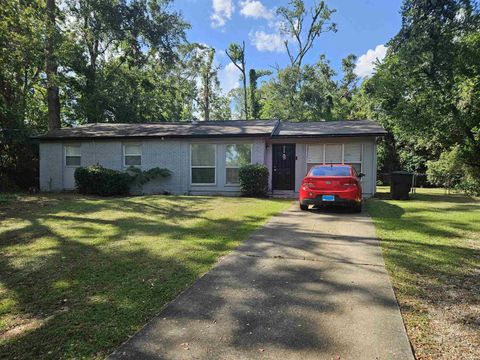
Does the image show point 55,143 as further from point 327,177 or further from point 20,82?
point 327,177

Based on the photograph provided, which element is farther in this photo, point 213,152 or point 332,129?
point 213,152

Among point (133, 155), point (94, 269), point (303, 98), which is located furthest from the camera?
point (303, 98)

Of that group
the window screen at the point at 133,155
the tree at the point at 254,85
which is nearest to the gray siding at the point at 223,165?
the window screen at the point at 133,155

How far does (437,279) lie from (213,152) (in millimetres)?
11444

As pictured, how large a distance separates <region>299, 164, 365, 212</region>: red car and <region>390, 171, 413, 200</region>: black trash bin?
409 centimetres

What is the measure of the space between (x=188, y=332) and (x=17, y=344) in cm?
131

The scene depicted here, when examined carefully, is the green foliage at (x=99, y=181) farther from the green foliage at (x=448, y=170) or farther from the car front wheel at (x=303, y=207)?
the green foliage at (x=448, y=170)

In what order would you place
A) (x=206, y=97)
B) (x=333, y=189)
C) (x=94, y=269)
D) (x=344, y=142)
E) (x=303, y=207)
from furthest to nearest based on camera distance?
1. (x=206, y=97)
2. (x=344, y=142)
3. (x=303, y=207)
4. (x=333, y=189)
5. (x=94, y=269)

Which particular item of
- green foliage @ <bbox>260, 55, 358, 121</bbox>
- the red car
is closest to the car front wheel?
the red car

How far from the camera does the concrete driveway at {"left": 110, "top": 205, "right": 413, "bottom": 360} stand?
2.36 metres

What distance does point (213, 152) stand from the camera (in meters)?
14.4

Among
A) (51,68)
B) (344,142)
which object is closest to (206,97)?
(51,68)

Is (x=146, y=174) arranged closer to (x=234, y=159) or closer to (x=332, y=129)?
(x=234, y=159)

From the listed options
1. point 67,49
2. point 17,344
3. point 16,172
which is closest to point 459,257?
point 17,344
